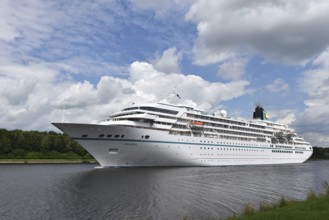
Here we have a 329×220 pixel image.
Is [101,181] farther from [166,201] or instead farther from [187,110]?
[187,110]

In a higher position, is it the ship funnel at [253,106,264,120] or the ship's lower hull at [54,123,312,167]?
the ship funnel at [253,106,264,120]

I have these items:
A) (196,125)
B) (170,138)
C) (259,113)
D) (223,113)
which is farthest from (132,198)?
(259,113)

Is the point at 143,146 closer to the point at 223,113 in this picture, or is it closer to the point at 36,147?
the point at 223,113

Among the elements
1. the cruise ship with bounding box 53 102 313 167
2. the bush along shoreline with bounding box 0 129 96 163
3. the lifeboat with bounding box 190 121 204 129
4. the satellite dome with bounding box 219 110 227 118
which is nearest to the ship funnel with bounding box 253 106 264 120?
the cruise ship with bounding box 53 102 313 167

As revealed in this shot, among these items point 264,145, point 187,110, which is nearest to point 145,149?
point 187,110

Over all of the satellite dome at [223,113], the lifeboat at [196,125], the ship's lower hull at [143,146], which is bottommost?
the ship's lower hull at [143,146]

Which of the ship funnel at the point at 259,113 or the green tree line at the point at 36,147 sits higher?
the ship funnel at the point at 259,113

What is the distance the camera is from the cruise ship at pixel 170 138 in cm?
5503

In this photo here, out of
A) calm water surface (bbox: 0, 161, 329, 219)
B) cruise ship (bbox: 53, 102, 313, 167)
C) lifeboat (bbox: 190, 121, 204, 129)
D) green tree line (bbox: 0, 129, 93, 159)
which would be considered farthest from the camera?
green tree line (bbox: 0, 129, 93, 159)

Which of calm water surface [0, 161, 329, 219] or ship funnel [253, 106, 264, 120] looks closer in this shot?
calm water surface [0, 161, 329, 219]

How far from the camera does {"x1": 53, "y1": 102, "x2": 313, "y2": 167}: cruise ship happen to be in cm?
5503

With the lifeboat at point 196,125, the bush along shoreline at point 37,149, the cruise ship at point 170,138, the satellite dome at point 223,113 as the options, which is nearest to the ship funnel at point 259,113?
the cruise ship at point 170,138

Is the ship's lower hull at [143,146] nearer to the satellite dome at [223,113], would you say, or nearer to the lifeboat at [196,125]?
the lifeboat at [196,125]

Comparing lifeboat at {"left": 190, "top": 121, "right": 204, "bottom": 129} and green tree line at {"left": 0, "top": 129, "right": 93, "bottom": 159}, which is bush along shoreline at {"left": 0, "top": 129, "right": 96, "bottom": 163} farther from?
lifeboat at {"left": 190, "top": 121, "right": 204, "bottom": 129}
